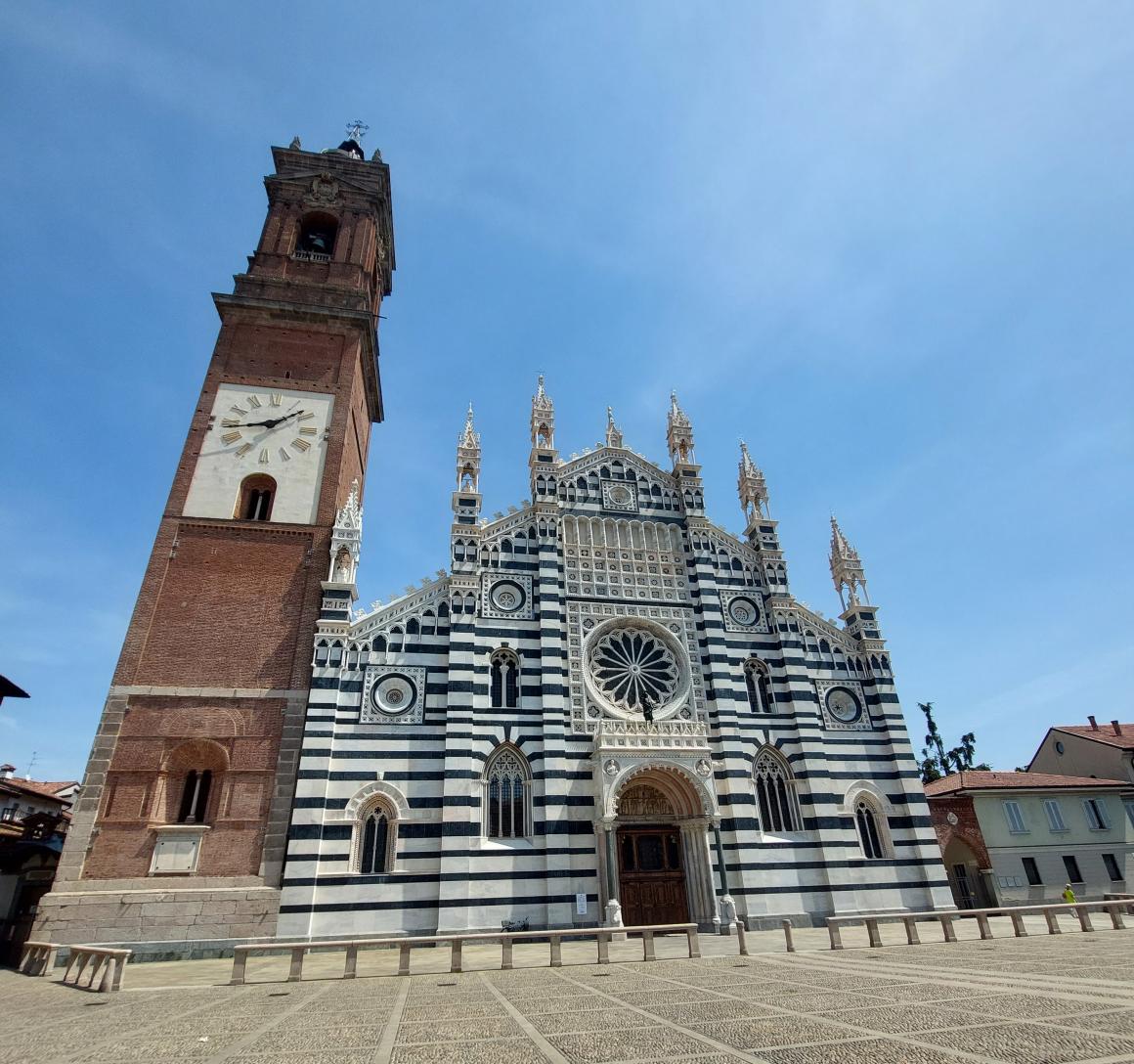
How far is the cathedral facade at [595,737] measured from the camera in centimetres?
2220

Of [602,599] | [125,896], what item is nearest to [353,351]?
[602,599]

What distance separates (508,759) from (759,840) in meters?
9.48

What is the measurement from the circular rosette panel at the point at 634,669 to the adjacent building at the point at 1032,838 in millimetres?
16201

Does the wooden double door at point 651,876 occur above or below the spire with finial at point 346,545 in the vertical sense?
below

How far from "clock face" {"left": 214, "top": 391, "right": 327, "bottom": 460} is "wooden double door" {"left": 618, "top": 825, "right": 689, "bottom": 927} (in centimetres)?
1999

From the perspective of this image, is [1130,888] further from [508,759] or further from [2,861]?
[2,861]

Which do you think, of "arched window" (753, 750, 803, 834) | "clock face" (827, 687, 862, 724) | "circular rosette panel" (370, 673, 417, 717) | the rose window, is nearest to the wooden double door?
"arched window" (753, 750, 803, 834)

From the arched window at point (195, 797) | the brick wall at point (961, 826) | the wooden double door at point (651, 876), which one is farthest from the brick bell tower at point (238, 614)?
the brick wall at point (961, 826)

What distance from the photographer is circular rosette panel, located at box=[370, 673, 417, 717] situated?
24109mm

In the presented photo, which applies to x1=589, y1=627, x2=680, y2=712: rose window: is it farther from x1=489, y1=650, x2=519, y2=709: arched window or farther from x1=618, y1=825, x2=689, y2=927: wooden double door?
x1=618, y1=825, x2=689, y2=927: wooden double door

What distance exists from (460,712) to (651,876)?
8851 millimetres

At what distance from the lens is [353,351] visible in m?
31.3

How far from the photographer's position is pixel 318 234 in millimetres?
35750

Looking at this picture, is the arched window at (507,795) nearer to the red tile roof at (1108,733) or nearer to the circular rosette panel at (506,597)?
the circular rosette panel at (506,597)
